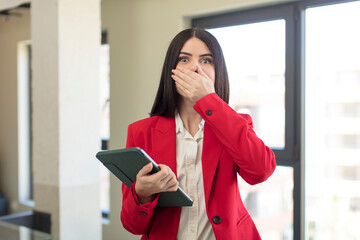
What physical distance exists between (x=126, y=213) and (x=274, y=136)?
1.93 metres

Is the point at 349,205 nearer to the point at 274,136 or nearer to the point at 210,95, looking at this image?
the point at 274,136

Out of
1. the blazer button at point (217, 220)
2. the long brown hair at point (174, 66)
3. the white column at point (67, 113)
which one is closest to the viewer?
the blazer button at point (217, 220)

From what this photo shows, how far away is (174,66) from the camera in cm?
118

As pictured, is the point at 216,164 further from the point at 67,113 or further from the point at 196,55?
the point at 67,113

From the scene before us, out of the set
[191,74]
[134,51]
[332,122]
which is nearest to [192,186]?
[191,74]

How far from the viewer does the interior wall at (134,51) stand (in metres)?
3.10

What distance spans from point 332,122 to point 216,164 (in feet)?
5.60

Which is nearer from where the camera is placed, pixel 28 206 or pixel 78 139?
pixel 78 139

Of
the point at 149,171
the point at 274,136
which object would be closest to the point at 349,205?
the point at 274,136

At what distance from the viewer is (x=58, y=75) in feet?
8.66

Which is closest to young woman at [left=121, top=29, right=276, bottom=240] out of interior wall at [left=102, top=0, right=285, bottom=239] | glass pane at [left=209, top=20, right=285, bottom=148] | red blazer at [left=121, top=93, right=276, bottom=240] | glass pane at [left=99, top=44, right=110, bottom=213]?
red blazer at [left=121, top=93, right=276, bottom=240]

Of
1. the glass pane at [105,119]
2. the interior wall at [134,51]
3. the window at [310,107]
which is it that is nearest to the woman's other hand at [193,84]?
the window at [310,107]

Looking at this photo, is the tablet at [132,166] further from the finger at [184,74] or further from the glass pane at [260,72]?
the glass pane at [260,72]

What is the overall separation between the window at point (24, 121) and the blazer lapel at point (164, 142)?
13.4 ft
